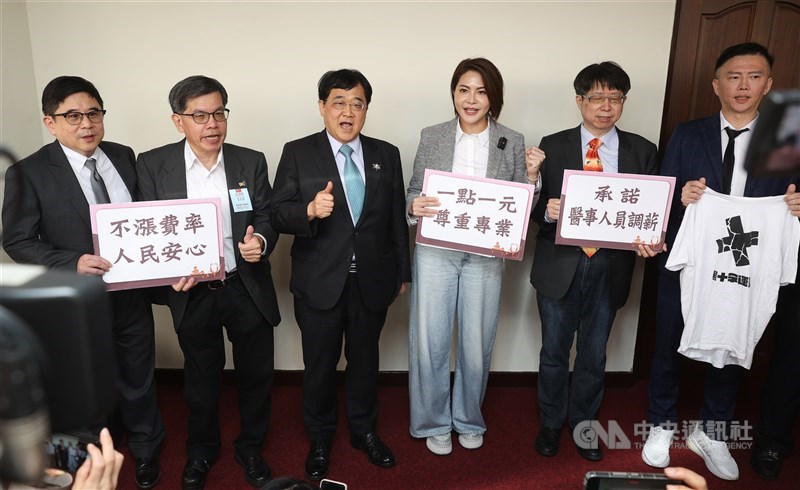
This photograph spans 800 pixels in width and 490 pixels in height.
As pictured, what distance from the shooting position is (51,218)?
87.1 inches

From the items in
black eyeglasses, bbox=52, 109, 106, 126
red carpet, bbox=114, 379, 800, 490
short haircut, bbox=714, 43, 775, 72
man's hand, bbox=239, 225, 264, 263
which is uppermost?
short haircut, bbox=714, 43, 775, 72

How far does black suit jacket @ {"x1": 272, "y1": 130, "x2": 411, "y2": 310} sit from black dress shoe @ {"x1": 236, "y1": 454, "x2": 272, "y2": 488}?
29.8 inches

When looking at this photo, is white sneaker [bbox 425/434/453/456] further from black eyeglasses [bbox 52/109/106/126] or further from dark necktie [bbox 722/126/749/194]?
black eyeglasses [bbox 52/109/106/126]

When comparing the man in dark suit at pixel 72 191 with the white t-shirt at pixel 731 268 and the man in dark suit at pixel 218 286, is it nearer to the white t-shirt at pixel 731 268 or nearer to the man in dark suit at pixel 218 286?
the man in dark suit at pixel 218 286

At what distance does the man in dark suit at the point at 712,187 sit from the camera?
2373 millimetres

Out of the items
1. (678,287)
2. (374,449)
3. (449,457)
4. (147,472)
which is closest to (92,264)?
(147,472)

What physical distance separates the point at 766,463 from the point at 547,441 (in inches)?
37.9

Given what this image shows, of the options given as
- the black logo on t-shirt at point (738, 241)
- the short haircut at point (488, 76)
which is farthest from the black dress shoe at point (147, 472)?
the black logo on t-shirt at point (738, 241)

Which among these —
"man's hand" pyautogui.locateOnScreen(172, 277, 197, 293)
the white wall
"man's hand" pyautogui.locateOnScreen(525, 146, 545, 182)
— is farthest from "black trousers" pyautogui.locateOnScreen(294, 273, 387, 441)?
the white wall

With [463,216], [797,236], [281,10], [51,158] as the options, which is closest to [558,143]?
[463,216]

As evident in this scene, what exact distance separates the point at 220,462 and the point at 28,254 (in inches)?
48.5

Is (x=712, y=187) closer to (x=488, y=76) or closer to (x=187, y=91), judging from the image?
(x=488, y=76)

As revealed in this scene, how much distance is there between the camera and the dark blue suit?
2441mm

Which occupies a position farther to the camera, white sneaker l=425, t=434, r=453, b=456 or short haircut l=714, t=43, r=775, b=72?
white sneaker l=425, t=434, r=453, b=456
